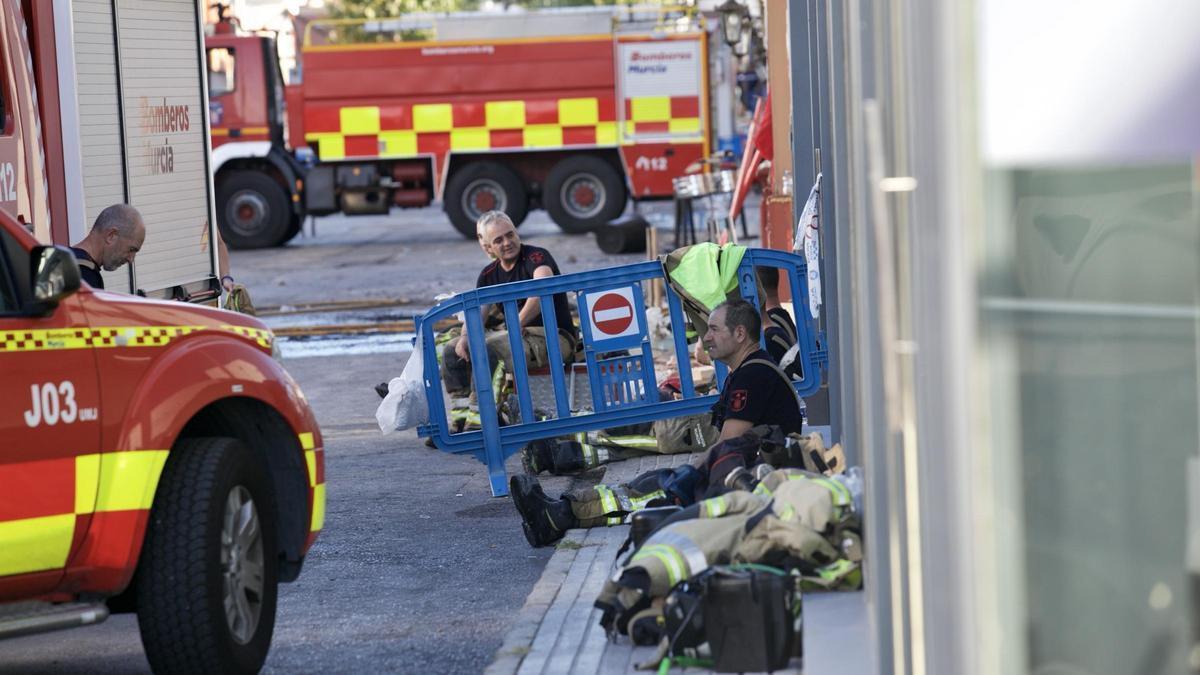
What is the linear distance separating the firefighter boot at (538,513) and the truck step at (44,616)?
268 centimetres

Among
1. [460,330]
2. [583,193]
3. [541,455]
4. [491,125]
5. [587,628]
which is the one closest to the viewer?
[587,628]

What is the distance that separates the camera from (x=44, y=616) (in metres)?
4.85

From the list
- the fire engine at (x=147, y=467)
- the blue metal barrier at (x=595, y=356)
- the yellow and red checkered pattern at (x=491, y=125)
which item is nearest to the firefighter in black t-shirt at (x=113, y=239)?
the blue metal barrier at (x=595, y=356)

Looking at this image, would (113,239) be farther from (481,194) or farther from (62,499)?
(481,194)

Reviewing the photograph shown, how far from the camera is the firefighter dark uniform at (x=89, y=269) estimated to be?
290 inches

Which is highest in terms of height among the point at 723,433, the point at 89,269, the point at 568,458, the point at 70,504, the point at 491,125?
the point at 491,125

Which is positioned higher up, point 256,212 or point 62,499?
point 256,212

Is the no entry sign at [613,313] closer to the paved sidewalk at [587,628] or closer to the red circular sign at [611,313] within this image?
the red circular sign at [611,313]

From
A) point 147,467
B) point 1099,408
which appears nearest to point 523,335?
point 147,467

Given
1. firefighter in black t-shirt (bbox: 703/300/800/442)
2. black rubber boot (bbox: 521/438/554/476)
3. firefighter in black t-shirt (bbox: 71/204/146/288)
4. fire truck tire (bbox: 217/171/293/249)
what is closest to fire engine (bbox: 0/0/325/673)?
firefighter in black t-shirt (bbox: 703/300/800/442)

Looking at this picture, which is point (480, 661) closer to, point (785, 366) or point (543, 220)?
point (785, 366)

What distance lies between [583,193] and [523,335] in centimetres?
1659

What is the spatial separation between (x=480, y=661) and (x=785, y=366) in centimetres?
339

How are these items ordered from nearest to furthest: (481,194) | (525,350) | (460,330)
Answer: (525,350) → (460,330) → (481,194)
